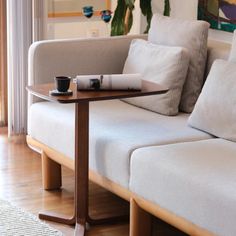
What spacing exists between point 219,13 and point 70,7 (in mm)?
1192

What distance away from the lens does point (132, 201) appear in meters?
2.52

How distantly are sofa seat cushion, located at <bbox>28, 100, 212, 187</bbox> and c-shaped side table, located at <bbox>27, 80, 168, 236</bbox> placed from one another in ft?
0.25

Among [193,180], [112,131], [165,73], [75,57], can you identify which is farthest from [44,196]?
[193,180]

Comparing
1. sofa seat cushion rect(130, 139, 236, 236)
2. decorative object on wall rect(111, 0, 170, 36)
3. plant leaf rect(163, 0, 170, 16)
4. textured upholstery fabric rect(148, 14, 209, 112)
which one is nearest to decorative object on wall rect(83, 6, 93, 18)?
decorative object on wall rect(111, 0, 170, 36)

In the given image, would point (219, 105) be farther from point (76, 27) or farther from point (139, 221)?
point (76, 27)

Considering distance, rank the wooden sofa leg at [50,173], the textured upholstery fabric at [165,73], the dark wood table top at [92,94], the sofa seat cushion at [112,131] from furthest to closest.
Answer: the wooden sofa leg at [50,173] < the textured upholstery fabric at [165,73] < the sofa seat cushion at [112,131] < the dark wood table top at [92,94]

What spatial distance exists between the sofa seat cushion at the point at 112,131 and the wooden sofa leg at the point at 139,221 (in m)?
0.11

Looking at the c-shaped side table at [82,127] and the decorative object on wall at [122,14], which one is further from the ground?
the decorative object on wall at [122,14]

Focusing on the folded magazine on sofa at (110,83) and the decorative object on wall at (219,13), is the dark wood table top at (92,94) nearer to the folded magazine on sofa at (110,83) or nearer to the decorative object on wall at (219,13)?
the folded magazine on sofa at (110,83)

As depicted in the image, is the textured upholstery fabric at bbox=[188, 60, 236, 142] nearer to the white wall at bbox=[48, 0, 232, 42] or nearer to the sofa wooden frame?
the sofa wooden frame

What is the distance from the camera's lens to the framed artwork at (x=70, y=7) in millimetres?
4270

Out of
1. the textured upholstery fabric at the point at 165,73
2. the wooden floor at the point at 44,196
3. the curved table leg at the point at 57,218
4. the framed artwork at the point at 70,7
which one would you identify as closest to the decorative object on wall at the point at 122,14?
the framed artwork at the point at 70,7

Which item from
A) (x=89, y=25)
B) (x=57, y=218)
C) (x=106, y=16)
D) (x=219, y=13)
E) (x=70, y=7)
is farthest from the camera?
(x=89, y=25)

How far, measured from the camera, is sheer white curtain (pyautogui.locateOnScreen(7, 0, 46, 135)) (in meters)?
3.94
